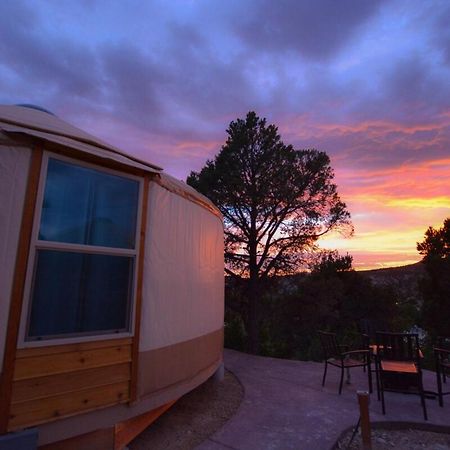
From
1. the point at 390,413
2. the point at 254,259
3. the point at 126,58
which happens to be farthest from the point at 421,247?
the point at 126,58

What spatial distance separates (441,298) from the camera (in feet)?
44.6

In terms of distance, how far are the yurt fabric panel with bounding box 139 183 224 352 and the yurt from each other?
0.06 feet

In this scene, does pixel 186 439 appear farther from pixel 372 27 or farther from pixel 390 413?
pixel 372 27

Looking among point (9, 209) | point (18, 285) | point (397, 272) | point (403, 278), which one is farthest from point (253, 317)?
point (397, 272)

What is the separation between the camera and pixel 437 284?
13797 millimetres

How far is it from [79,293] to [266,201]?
28.6 feet

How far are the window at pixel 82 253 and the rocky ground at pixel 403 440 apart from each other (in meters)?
2.58

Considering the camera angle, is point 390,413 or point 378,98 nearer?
point 390,413

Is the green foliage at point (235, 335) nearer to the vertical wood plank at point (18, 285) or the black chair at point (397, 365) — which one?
the black chair at point (397, 365)

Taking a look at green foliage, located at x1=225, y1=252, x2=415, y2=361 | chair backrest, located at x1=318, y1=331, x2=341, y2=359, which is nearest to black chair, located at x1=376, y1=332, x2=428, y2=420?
chair backrest, located at x1=318, y1=331, x2=341, y2=359

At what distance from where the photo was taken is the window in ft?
7.81

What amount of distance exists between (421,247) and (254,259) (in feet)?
30.7

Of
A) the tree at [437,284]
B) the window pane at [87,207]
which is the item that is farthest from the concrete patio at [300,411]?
the tree at [437,284]

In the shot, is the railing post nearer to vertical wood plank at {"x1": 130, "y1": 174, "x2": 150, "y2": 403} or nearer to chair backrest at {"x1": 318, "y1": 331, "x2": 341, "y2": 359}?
vertical wood plank at {"x1": 130, "y1": 174, "x2": 150, "y2": 403}
